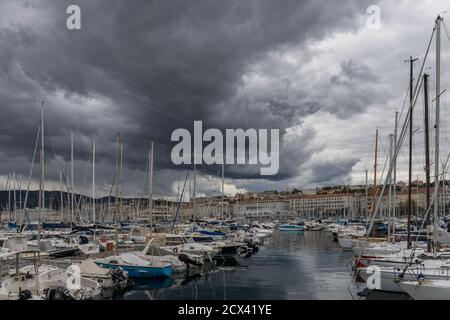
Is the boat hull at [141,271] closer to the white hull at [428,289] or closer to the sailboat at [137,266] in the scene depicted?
the sailboat at [137,266]

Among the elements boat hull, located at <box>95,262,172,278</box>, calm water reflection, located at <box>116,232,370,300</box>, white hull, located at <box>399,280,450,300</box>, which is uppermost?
white hull, located at <box>399,280,450,300</box>

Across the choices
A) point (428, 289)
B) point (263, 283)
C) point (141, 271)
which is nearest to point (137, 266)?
point (141, 271)

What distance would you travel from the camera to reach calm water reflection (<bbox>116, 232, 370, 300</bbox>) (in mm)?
25375

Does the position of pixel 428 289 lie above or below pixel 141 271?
above

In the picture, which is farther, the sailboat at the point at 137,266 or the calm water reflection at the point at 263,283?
the sailboat at the point at 137,266

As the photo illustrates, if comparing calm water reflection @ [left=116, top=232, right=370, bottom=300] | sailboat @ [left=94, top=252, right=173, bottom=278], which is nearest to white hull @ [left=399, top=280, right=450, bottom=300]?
calm water reflection @ [left=116, top=232, right=370, bottom=300]

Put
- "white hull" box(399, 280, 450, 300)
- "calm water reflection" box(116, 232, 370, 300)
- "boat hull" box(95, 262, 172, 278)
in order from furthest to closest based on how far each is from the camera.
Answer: "boat hull" box(95, 262, 172, 278) < "calm water reflection" box(116, 232, 370, 300) < "white hull" box(399, 280, 450, 300)

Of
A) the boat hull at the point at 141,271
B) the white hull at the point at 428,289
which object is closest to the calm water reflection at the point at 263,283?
the boat hull at the point at 141,271

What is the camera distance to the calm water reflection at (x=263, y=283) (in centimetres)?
2538

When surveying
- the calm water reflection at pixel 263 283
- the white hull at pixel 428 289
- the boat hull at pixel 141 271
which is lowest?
the calm water reflection at pixel 263 283

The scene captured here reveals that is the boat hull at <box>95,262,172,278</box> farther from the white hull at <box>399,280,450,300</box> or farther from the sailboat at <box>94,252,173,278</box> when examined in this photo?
the white hull at <box>399,280,450,300</box>

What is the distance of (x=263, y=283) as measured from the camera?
29562 mm

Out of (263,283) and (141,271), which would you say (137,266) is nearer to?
(141,271)

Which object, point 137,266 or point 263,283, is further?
point 137,266
